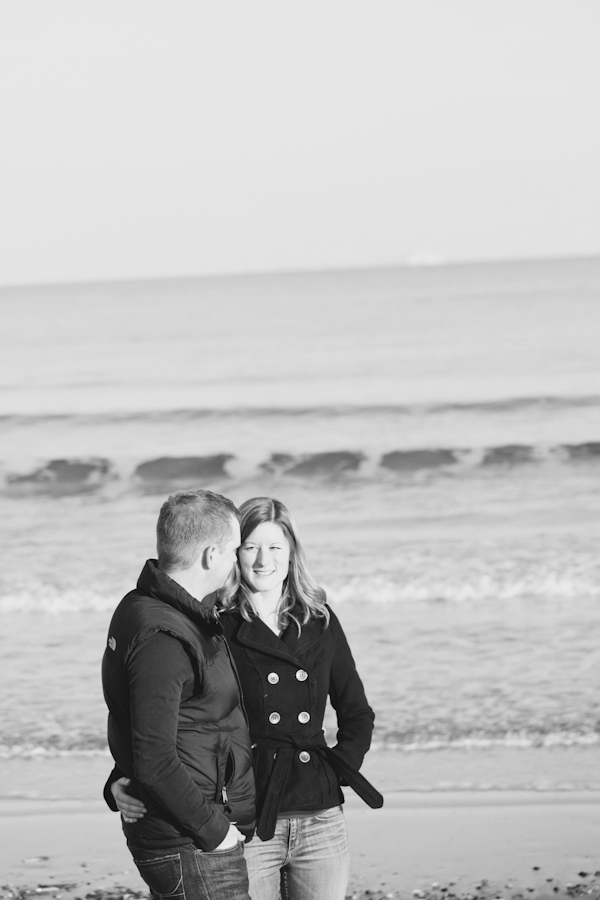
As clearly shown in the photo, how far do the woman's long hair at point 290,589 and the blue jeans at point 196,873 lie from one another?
2.50 ft

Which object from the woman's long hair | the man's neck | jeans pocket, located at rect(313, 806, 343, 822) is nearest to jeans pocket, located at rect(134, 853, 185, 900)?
jeans pocket, located at rect(313, 806, 343, 822)

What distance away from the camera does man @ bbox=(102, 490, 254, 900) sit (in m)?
2.59

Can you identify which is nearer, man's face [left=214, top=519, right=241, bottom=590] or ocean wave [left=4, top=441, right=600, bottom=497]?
man's face [left=214, top=519, right=241, bottom=590]

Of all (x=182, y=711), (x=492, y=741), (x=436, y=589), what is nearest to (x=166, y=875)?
(x=182, y=711)

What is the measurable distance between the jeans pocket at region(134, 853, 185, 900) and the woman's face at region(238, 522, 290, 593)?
0.85 m

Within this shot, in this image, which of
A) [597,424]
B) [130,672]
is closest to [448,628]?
[130,672]

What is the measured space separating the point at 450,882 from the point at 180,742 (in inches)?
91.3

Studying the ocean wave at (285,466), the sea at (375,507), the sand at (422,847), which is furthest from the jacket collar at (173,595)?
the ocean wave at (285,466)

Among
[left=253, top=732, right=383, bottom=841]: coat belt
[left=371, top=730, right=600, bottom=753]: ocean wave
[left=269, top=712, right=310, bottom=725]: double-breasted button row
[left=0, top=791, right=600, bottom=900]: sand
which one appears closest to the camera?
[left=253, top=732, right=383, bottom=841]: coat belt

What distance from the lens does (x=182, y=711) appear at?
2.70 metres

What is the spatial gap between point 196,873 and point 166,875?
0.08 metres

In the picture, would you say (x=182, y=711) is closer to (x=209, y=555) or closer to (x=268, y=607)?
(x=209, y=555)

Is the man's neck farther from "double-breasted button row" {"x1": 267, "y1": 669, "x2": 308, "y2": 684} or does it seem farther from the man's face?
"double-breasted button row" {"x1": 267, "y1": 669, "x2": 308, "y2": 684}

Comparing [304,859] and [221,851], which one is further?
[304,859]
